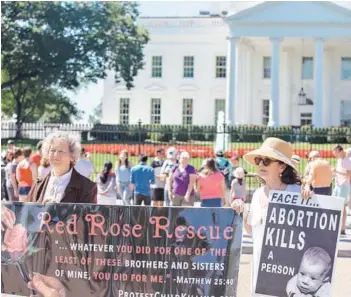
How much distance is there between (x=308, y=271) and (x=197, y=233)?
2.58ft

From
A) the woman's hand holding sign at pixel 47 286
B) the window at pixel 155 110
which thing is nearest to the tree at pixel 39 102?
the window at pixel 155 110

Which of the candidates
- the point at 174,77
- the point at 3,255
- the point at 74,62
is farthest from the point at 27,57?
the point at 3,255

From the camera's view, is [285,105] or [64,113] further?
[64,113]

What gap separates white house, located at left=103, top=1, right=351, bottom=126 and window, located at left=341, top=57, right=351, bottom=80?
72 mm

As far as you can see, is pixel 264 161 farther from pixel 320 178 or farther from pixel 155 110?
pixel 155 110

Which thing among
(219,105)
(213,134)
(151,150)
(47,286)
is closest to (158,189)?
(47,286)

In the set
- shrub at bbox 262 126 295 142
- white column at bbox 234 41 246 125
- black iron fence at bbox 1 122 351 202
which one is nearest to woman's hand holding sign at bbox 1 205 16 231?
black iron fence at bbox 1 122 351 202

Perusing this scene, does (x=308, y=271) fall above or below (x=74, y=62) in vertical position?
A: below

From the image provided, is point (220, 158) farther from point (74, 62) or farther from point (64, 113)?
point (64, 113)

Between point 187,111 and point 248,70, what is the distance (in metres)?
7.46

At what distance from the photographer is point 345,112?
55688mm

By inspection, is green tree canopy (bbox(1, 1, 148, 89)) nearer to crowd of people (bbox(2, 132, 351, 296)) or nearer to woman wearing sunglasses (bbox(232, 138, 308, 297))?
crowd of people (bbox(2, 132, 351, 296))

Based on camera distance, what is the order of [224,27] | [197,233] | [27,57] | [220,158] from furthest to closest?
[224,27] < [27,57] < [220,158] < [197,233]

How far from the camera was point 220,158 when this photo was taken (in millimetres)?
14727
